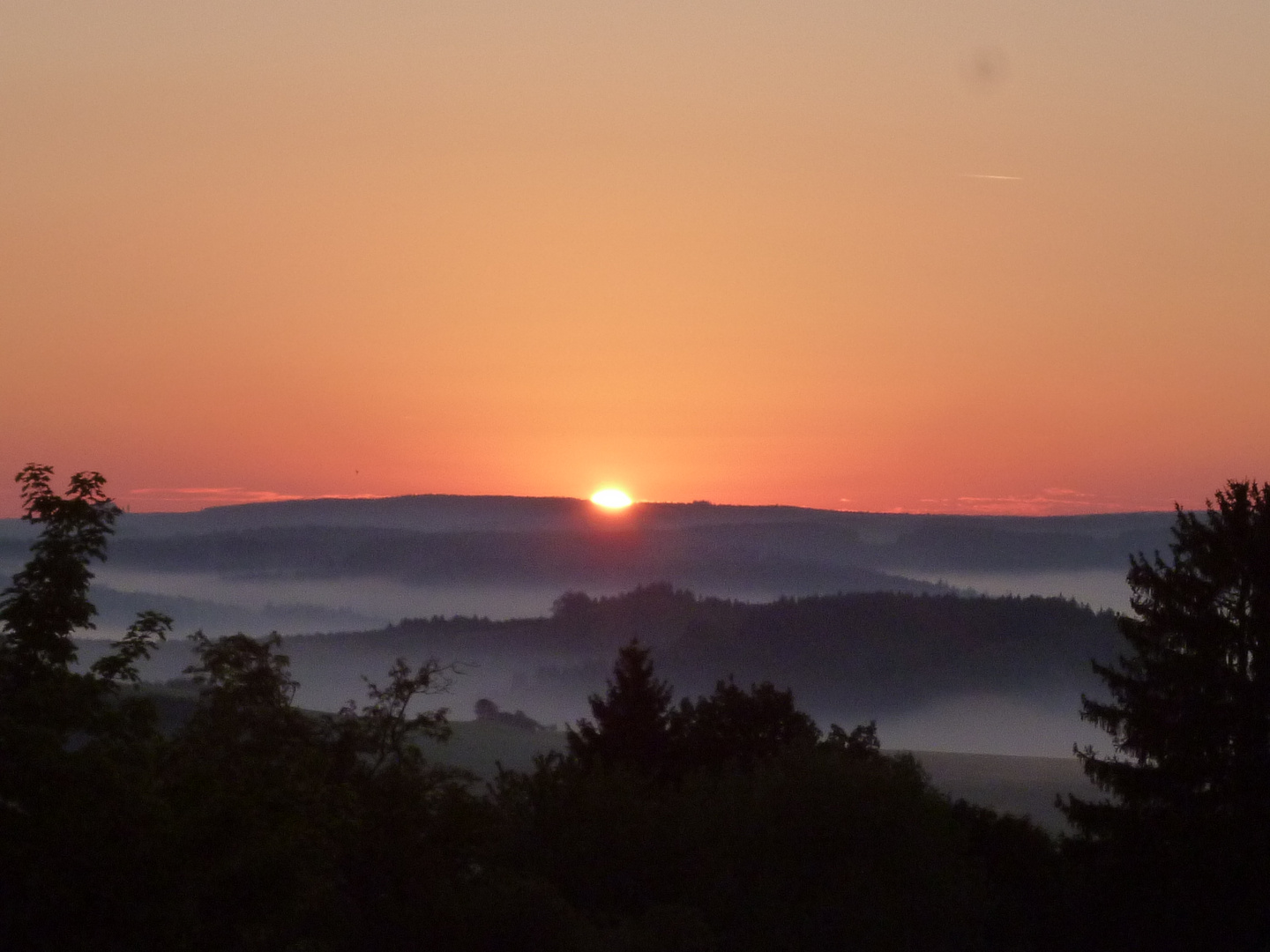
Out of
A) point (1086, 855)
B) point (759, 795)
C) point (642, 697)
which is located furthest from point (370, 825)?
point (642, 697)

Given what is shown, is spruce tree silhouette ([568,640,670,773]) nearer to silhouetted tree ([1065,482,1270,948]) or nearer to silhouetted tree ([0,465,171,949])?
silhouetted tree ([1065,482,1270,948])

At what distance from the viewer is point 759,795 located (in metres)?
29.9

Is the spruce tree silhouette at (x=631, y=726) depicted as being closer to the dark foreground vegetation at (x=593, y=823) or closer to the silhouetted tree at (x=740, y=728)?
the silhouetted tree at (x=740, y=728)

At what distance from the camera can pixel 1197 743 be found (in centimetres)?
3219

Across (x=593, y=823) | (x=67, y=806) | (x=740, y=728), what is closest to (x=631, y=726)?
(x=740, y=728)

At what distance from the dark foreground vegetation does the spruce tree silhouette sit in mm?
19842

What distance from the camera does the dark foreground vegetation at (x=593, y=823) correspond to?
16141mm

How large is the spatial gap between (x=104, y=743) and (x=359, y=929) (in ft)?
31.2

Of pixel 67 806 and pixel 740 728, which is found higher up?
pixel 740 728

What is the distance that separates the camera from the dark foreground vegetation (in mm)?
16141

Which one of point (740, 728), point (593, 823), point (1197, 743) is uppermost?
point (740, 728)

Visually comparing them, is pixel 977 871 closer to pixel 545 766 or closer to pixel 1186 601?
pixel 1186 601

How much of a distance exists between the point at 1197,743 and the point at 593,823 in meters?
12.9

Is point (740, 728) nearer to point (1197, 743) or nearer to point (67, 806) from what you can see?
point (1197, 743)
